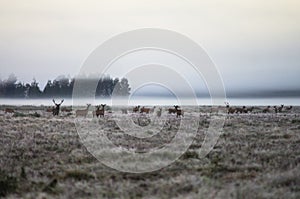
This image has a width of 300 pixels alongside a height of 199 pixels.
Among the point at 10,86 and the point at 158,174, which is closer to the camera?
the point at 158,174

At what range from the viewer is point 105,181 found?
34.6 ft

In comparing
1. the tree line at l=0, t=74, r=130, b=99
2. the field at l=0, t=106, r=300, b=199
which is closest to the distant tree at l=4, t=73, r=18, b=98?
the tree line at l=0, t=74, r=130, b=99

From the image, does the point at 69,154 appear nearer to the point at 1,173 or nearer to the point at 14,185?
the point at 1,173

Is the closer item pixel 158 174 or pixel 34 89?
pixel 158 174

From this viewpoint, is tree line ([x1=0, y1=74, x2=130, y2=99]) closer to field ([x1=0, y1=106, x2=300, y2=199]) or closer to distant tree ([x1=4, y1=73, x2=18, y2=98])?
distant tree ([x1=4, y1=73, x2=18, y2=98])

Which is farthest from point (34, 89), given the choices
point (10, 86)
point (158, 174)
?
point (158, 174)

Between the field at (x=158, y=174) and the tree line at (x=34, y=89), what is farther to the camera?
the tree line at (x=34, y=89)

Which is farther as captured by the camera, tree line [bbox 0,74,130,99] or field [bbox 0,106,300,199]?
tree line [bbox 0,74,130,99]

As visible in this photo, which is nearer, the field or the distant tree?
the field

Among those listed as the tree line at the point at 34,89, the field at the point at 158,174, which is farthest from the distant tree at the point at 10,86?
the field at the point at 158,174

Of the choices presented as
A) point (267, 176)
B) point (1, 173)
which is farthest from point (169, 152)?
point (1, 173)

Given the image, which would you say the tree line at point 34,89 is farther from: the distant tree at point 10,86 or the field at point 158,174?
the field at point 158,174

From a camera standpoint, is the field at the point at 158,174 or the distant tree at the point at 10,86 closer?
the field at the point at 158,174

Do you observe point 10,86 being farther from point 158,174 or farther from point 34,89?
point 158,174
